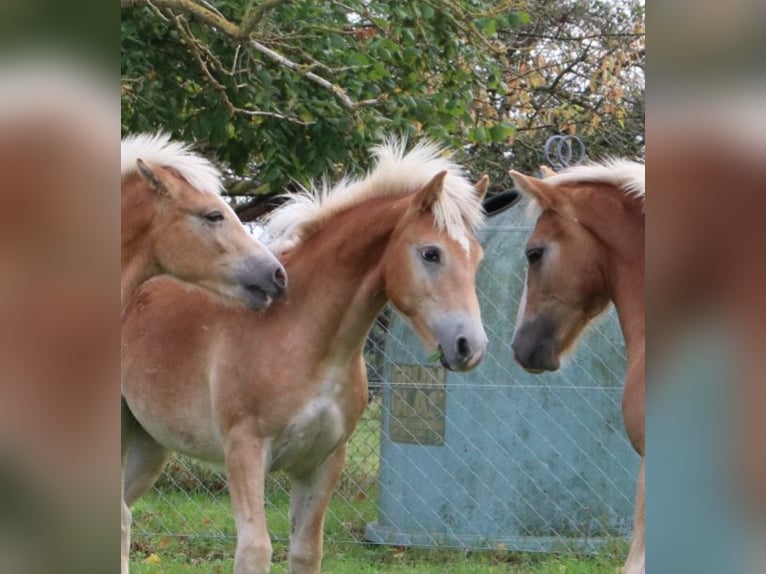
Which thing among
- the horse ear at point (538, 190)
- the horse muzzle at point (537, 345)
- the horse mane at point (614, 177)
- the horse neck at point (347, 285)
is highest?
the horse mane at point (614, 177)

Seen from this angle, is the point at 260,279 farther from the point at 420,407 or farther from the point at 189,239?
the point at 420,407

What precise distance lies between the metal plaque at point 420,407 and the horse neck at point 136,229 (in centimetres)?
219

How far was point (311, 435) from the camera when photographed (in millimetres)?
3438

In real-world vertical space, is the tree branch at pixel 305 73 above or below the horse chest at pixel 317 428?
above

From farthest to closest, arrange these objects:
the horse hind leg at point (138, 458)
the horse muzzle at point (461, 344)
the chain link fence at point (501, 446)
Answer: the chain link fence at point (501, 446), the horse hind leg at point (138, 458), the horse muzzle at point (461, 344)

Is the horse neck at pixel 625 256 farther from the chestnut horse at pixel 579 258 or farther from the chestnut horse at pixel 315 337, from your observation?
the chestnut horse at pixel 315 337

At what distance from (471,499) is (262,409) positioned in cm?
188

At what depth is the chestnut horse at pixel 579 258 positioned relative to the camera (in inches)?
113

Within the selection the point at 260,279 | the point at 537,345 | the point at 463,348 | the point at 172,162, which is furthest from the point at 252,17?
the point at 537,345

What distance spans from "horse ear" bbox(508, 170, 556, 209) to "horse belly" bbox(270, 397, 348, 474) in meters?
1.03

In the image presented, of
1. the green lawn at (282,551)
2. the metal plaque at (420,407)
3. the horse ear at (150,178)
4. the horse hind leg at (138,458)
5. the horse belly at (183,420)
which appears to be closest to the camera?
the horse ear at (150,178)

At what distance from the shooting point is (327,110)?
467cm

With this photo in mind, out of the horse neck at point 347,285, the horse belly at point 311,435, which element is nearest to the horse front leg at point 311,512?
the horse belly at point 311,435

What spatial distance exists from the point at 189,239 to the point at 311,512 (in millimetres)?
1094
